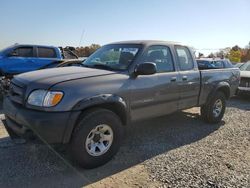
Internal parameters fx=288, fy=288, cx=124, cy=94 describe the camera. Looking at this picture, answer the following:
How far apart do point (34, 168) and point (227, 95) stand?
5.08 meters

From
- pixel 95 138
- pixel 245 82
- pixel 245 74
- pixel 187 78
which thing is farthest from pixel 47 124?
pixel 245 74

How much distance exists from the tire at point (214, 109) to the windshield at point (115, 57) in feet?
8.51

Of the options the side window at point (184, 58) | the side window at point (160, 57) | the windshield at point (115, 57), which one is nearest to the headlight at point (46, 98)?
the windshield at point (115, 57)

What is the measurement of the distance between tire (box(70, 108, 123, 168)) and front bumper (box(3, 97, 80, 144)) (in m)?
0.16

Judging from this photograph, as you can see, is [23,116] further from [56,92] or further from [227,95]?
[227,95]

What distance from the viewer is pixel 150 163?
4508 mm

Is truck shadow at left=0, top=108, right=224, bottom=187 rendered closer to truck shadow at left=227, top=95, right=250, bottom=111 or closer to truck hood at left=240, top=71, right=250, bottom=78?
truck shadow at left=227, top=95, right=250, bottom=111

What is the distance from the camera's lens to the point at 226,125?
696 cm

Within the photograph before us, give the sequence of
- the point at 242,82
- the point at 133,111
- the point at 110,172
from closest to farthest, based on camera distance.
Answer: the point at 110,172 → the point at 133,111 → the point at 242,82

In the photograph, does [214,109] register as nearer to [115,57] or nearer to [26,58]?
[115,57]

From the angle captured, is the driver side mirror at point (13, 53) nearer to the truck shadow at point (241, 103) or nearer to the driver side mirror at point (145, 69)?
the driver side mirror at point (145, 69)

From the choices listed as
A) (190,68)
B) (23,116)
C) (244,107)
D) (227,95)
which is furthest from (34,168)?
(244,107)

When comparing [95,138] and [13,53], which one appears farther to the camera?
[13,53]

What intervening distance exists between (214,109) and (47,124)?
4.53 m
